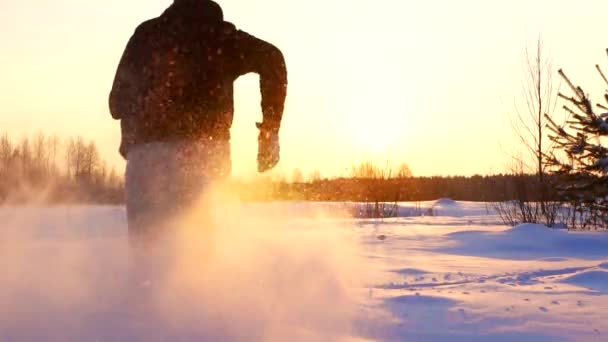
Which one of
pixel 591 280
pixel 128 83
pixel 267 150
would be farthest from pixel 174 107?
pixel 591 280

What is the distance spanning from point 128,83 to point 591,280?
9.92 feet

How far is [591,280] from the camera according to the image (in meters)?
3.97

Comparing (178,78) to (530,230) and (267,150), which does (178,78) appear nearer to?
(267,150)

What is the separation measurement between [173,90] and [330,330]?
1.53m

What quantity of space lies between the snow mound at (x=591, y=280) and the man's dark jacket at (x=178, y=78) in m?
Result: 2.30

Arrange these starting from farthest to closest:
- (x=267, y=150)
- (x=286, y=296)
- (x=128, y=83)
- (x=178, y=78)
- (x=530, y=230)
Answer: (x=530, y=230), (x=267, y=150), (x=128, y=83), (x=178, y=78), (x=286, y=296)

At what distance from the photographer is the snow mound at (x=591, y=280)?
12.2 ft

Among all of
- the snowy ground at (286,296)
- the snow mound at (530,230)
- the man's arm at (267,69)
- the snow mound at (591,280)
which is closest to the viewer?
the snowy ground at (286,296)

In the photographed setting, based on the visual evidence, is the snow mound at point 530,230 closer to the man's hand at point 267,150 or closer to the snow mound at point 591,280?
the snow mound at point 591,280

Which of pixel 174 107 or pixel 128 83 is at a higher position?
pixel 128 83

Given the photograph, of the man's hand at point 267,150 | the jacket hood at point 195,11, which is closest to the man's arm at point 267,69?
the man's hand at point 267,150

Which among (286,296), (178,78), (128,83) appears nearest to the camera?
(286,296)

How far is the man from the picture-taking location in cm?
333

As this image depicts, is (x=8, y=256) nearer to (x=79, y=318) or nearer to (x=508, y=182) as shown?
(x=79, y=318)
